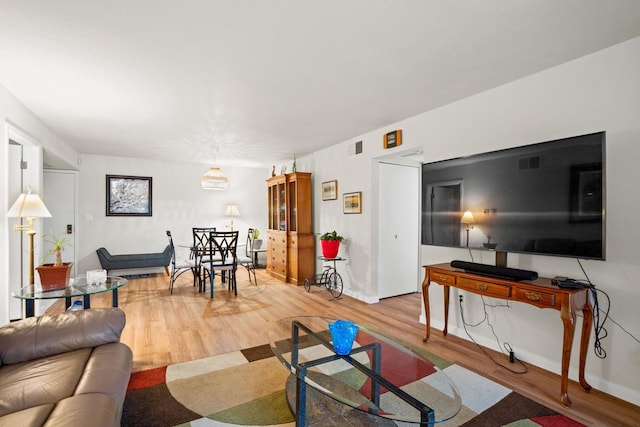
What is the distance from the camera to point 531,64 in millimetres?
2496

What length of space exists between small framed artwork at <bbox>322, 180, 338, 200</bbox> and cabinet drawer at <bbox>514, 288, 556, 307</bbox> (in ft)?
→ 10.6

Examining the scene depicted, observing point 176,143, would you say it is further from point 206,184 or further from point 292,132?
point 292,132

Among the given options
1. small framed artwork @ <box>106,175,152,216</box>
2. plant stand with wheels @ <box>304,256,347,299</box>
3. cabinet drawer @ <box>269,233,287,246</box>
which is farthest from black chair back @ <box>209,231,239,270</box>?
small framed artwork @ <box>106,175,152,216</box>

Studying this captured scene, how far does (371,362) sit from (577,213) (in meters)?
1.71

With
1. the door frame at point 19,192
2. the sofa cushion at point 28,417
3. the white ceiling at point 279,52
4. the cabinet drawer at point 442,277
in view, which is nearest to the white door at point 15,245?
the door frame at point 19,192

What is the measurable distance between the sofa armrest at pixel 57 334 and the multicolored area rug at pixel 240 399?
1.62 feet

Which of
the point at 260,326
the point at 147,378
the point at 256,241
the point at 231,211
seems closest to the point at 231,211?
the point at 231,211

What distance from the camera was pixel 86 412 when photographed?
130 cm

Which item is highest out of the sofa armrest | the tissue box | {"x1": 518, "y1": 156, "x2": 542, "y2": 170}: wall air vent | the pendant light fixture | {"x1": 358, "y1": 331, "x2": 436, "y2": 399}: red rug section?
the pendant light fixture

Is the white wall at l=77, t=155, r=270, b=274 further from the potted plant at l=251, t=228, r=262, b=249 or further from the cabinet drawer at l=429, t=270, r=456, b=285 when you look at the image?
the cabinet drawer at l=429, t=270, r=456, b=285

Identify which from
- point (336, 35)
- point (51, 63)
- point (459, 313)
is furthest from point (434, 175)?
point (51, 63)

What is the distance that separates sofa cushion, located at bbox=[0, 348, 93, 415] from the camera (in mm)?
1411

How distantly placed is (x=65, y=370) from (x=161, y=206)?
18.7 ft

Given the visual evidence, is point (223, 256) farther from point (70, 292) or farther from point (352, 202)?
point (70, 292)
